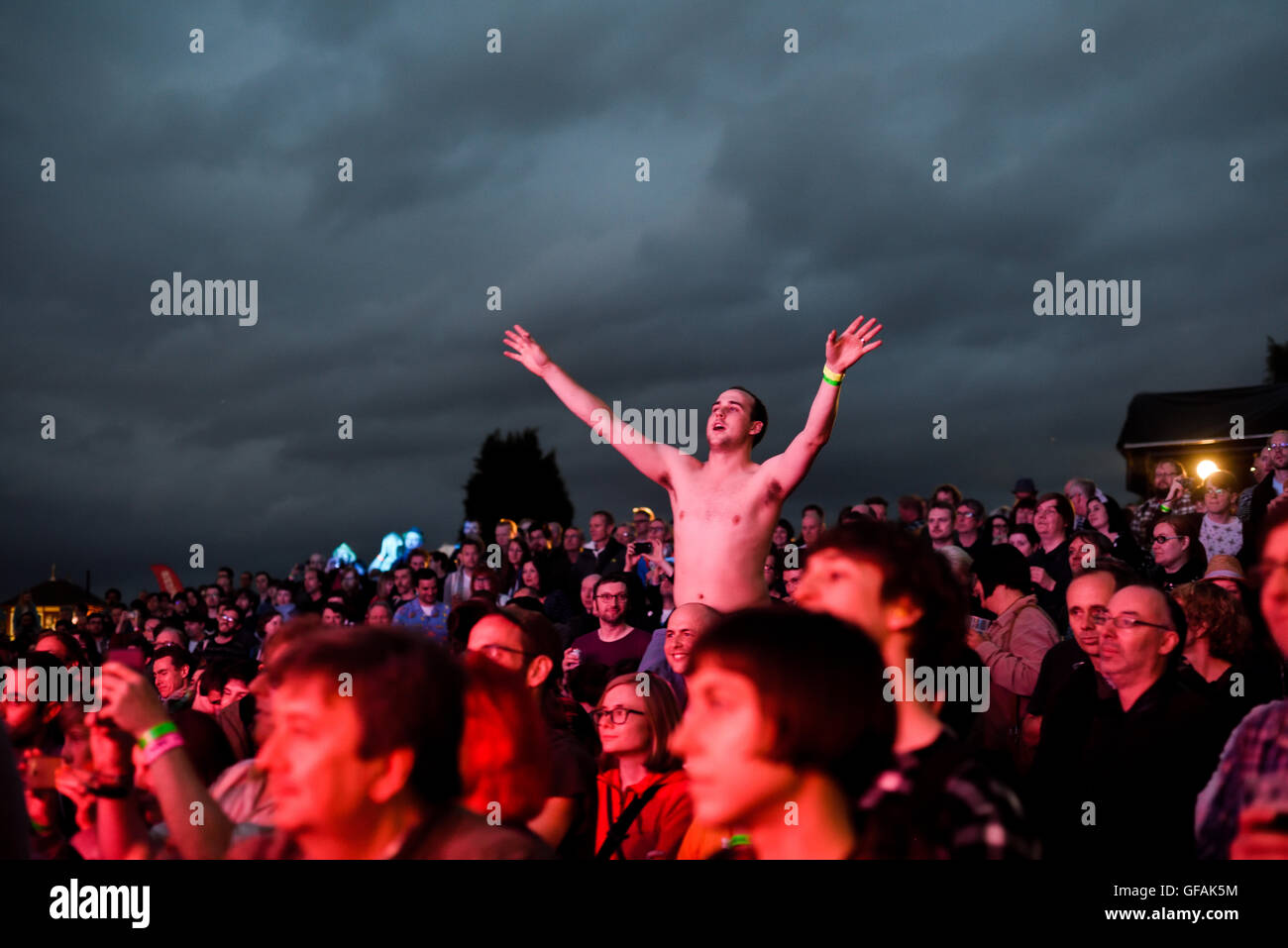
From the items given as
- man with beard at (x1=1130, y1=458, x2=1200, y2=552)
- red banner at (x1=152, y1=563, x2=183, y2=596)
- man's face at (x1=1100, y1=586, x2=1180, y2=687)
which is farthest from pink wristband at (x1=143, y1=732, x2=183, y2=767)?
red banner at (x1=152, y1=563, x2=183, y2=596)

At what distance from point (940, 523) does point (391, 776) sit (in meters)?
7.74


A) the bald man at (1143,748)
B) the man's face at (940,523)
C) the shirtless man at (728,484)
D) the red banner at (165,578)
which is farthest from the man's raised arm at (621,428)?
the red banner at (165,578)

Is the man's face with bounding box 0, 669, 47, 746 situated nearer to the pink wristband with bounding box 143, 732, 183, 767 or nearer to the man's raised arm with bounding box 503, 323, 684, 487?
the pink wristband with bounding box 143, 732, 183, 767

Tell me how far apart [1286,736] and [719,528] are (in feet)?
11.1

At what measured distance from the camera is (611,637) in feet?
23.4

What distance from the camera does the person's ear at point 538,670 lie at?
13.1ft

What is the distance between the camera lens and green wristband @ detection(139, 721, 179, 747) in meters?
2.40

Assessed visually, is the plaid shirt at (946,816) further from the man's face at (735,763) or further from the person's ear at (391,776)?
the person's ear at (391,776)

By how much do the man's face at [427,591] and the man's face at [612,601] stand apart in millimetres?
3496

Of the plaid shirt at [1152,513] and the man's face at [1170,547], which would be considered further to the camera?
the plaid shirt at [1152,513]

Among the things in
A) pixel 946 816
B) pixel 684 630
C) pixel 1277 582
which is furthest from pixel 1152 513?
pixel 946 816

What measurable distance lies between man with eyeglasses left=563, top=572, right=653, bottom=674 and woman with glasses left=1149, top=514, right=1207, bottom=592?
3.53 metres
